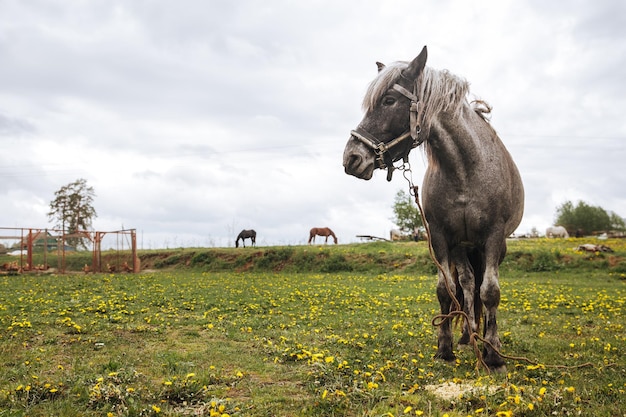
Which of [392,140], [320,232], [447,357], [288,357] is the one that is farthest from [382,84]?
[320,232]

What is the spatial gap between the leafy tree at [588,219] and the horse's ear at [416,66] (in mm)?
76052

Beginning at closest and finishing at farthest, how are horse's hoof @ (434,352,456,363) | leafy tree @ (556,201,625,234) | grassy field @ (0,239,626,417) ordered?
grassy field @ (0,239,626,417) < horse's hoof @ (434,352,456,363) < leafy tree @ (556,201,625,234)

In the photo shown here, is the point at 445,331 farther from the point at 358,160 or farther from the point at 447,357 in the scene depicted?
the point at 358,160

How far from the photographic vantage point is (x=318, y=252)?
32.5 meters

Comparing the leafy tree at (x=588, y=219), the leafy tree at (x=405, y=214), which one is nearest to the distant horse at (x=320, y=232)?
the leafy tree at (x=405, y=214)

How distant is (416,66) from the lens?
5.62m

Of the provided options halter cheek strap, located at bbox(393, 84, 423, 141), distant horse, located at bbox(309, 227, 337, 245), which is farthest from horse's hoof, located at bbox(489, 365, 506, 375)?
distant horse, located at bbox(309, 227, 337, 245)

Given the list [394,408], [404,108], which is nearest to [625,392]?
[394,408]

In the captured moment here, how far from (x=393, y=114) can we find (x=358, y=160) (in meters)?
0.75

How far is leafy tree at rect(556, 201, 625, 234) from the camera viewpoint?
246 ft

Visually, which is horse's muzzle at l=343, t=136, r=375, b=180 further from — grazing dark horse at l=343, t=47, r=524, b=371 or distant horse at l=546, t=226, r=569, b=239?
distant horse at l=546, t=226, r=569, b=239

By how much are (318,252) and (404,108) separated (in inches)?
1071

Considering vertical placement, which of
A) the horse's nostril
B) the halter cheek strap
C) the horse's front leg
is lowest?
the horse's front leg

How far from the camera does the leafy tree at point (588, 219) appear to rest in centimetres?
7506
